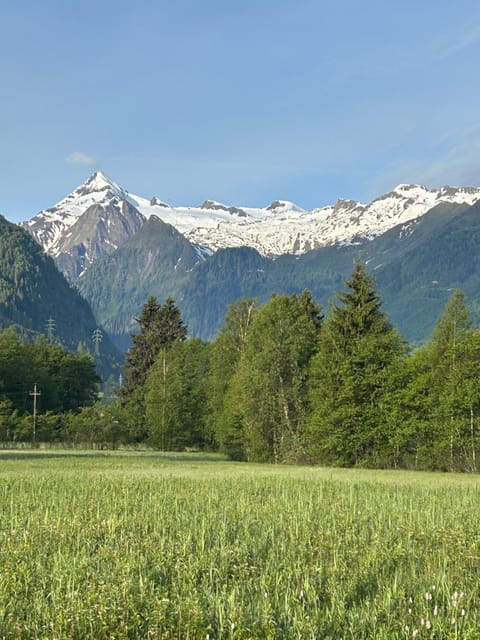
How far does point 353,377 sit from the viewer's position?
2285 inches

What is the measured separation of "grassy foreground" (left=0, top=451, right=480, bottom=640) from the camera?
304 inches

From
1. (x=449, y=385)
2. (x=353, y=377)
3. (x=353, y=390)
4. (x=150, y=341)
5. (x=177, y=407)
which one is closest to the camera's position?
(x=449, y=385)

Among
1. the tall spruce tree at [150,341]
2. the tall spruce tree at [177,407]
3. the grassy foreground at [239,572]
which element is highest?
the tall spruce tree at [150,341]

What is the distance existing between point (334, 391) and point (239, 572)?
50.3 meters

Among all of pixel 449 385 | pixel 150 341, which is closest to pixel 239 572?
pixel 449 385

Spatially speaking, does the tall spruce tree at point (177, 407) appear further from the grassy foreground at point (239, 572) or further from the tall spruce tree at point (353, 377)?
the grassy foreground at point (239, 572)

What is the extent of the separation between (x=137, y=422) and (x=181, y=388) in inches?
692

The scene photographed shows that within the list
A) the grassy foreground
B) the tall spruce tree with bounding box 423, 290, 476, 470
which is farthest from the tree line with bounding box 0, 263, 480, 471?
the grassy foreground

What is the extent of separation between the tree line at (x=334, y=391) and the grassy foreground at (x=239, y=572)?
3719cm

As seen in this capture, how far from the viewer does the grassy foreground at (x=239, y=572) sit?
773 cm

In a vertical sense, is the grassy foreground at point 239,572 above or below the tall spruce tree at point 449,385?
below

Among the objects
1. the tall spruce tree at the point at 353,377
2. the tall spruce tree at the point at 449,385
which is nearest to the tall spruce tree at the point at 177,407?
the tall spruce tree at the point at 353,377

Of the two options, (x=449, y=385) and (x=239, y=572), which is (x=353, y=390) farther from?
(x=239, y=572)

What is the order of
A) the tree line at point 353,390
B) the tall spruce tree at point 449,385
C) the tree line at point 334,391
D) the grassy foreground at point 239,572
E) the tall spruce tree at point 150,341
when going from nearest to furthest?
the grassy foreground at point 239,572
the tall spruce tree at point 449,385
the tree line at point 353,390
the tree line at point 334,391
the tall spruce tree at point 150,341
